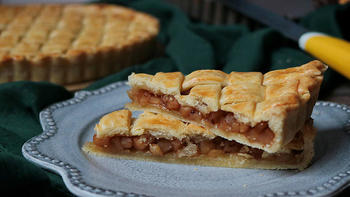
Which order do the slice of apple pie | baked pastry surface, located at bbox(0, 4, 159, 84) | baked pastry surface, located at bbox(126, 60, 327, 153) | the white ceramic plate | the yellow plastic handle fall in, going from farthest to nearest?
1. baked pastry surface, located at bbox(0, 4, 159, 84)
2. the yellow plastic handle
3. the slice of apple pie
4. baked pastry surface, located at bbox(126, 60, 327, 153)
5. the white ceramic plate

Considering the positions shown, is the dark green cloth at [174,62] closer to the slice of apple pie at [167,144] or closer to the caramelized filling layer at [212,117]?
the slice of apple pie at [167,144]

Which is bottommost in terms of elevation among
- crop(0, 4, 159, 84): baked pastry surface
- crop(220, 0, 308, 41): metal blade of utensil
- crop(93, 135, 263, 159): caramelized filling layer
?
crop(0, 4, 159, 84): baked pastry surface

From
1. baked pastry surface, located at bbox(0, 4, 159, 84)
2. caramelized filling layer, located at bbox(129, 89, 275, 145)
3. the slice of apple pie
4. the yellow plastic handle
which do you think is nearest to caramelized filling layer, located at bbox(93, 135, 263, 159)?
the slice of apple pie

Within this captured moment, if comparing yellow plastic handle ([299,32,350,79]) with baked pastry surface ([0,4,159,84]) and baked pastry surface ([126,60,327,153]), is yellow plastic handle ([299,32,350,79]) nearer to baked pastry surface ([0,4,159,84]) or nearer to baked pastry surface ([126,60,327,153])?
baked pastry surface ([126,60,327,153])

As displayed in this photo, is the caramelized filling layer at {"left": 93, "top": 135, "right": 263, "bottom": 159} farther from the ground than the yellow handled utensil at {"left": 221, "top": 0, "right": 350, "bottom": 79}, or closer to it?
closer to it

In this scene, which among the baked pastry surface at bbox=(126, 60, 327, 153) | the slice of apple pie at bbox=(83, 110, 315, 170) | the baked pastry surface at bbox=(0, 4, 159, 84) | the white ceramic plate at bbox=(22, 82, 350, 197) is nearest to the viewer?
the white ceramic plate at bbox=(22, 82, 350, 197)

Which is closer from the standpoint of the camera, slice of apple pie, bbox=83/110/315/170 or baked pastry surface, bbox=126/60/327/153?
baked pastry surface, bbox=126/60/327/153
